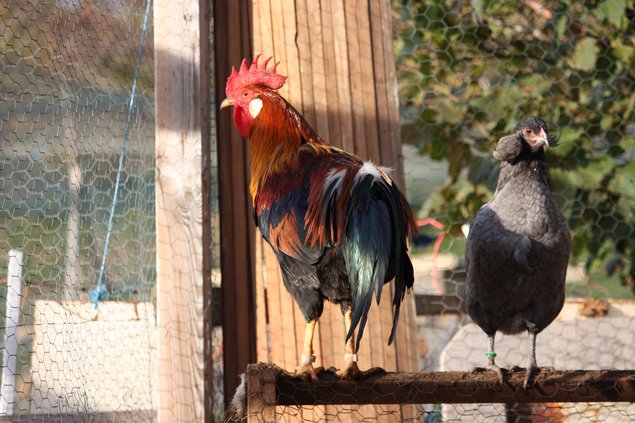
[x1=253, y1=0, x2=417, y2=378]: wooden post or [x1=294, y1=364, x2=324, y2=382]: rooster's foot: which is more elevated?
[x1=253, y1=0, x2=417, y2=378]: wooden post

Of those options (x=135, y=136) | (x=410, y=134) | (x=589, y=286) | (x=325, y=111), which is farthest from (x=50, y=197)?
(x=589, y=286)

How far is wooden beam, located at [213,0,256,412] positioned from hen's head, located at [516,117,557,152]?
2.96 feet

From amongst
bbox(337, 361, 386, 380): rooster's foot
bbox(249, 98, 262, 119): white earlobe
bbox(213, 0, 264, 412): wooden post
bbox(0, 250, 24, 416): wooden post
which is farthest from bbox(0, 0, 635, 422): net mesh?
bbox(249, 98, 262, 119): white earlobe

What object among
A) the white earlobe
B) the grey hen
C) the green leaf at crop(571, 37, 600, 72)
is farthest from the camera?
the green leaf at crop(571, 37, 600, 72)

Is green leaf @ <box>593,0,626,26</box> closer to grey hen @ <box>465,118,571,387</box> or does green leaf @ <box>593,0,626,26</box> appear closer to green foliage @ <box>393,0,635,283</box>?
green foliage @ <box>393,0,635,283</box>

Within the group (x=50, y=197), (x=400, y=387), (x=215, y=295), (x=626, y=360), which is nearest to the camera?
(x=50, y=197)

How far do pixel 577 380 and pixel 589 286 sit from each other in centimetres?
258

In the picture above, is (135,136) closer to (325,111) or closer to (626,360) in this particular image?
(325,111)

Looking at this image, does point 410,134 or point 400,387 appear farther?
point 410,134

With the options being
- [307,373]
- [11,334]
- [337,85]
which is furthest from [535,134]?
[11,334]

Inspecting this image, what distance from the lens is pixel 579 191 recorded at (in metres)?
3.80

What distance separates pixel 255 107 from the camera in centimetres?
222

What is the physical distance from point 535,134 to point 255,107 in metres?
0.86

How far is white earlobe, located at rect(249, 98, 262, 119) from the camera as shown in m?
2.21
